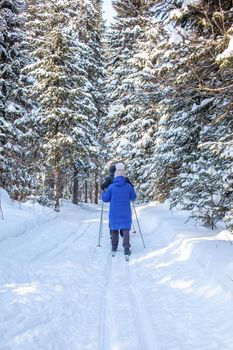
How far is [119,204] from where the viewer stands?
9.31 meters

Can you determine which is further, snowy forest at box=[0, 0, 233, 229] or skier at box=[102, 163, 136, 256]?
skier at box=[102, 163, 136, 256]

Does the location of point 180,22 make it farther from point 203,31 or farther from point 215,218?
point 215,218

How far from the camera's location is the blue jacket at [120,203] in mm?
9094

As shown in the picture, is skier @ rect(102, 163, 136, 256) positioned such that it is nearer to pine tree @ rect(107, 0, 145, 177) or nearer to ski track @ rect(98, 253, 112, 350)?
ski track @ rect(98, 253, 112, 350)

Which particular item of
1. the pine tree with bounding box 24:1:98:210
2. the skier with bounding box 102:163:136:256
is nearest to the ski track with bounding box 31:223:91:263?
the skier with bounding box 102:163:136:256

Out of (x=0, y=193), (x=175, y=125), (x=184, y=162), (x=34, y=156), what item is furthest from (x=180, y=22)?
(x=34, y=156)

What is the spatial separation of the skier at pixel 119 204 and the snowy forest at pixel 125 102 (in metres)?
1.90

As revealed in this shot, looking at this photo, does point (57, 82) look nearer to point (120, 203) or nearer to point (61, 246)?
point (120, 203)

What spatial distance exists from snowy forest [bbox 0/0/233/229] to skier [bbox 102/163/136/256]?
6.24ft

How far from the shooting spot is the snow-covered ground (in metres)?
3.75

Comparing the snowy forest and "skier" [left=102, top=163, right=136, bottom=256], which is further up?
the snowy forest

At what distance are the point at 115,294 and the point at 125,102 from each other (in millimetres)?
21696

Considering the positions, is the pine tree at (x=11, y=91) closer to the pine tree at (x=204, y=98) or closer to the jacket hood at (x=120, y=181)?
the pine tree at (x=204, y=98)

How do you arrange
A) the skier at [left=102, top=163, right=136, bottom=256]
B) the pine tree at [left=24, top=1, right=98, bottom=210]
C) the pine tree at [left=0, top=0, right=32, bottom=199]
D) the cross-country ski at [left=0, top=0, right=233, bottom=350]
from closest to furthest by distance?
the cross-country ski at [left=0, top=0, right=233, bottom=350], the skier at [left=102, top=163, right=136, bottom=256], the pine tree at [left=0, top=0, right=32, bottom=199], the pine tree at [left=24, top=1, right=98, bottom=210]
